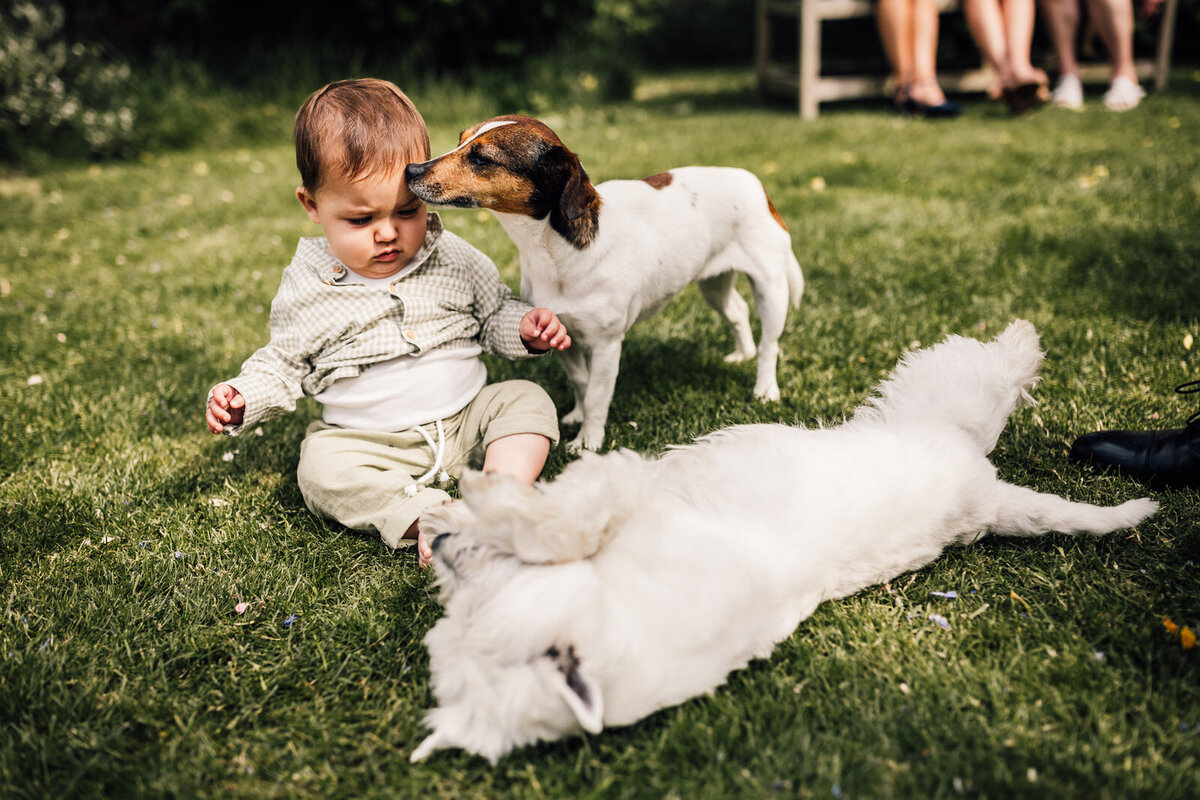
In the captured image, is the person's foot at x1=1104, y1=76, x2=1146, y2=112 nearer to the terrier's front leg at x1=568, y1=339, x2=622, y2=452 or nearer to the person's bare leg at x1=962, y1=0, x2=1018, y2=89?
the person's bare leg at x1=962, y1=0, x2=1018, y2=89

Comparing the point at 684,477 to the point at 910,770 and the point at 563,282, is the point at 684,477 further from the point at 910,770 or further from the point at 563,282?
the point at 563,282

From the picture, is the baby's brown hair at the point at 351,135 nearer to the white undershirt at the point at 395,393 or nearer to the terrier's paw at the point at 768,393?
the white undershirt at the point at 395,393

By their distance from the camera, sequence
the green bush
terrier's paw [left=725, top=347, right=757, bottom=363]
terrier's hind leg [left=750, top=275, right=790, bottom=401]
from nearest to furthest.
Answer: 1. terrier's hind leg [left=750, top=275, right=790, bottom=401]
2. terrier's paw [left=725, top=347, right=757, bottom=363]
3. the green bush

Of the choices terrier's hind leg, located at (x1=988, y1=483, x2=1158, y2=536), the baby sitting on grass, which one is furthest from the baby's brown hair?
terrier's hind leg, located at (x1=988, y1=483, x2=1158, y2=536)

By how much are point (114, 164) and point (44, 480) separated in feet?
20.1

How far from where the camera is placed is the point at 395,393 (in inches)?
97.1

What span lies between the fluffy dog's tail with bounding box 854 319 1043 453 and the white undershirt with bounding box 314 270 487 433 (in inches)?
46.9

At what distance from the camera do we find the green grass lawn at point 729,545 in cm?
160

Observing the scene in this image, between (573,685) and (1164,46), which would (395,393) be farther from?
(1164,46)

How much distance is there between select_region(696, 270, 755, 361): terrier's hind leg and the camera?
3254 millimetres

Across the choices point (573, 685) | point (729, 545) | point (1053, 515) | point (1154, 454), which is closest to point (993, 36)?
point (1154, 454)

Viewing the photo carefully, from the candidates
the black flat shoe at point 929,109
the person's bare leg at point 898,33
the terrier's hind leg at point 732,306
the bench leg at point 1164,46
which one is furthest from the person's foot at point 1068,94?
the terrier's hind leg at point 732,306

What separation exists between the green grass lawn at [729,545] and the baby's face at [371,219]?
0.78 meters

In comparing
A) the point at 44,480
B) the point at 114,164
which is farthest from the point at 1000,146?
the point at 114,164
